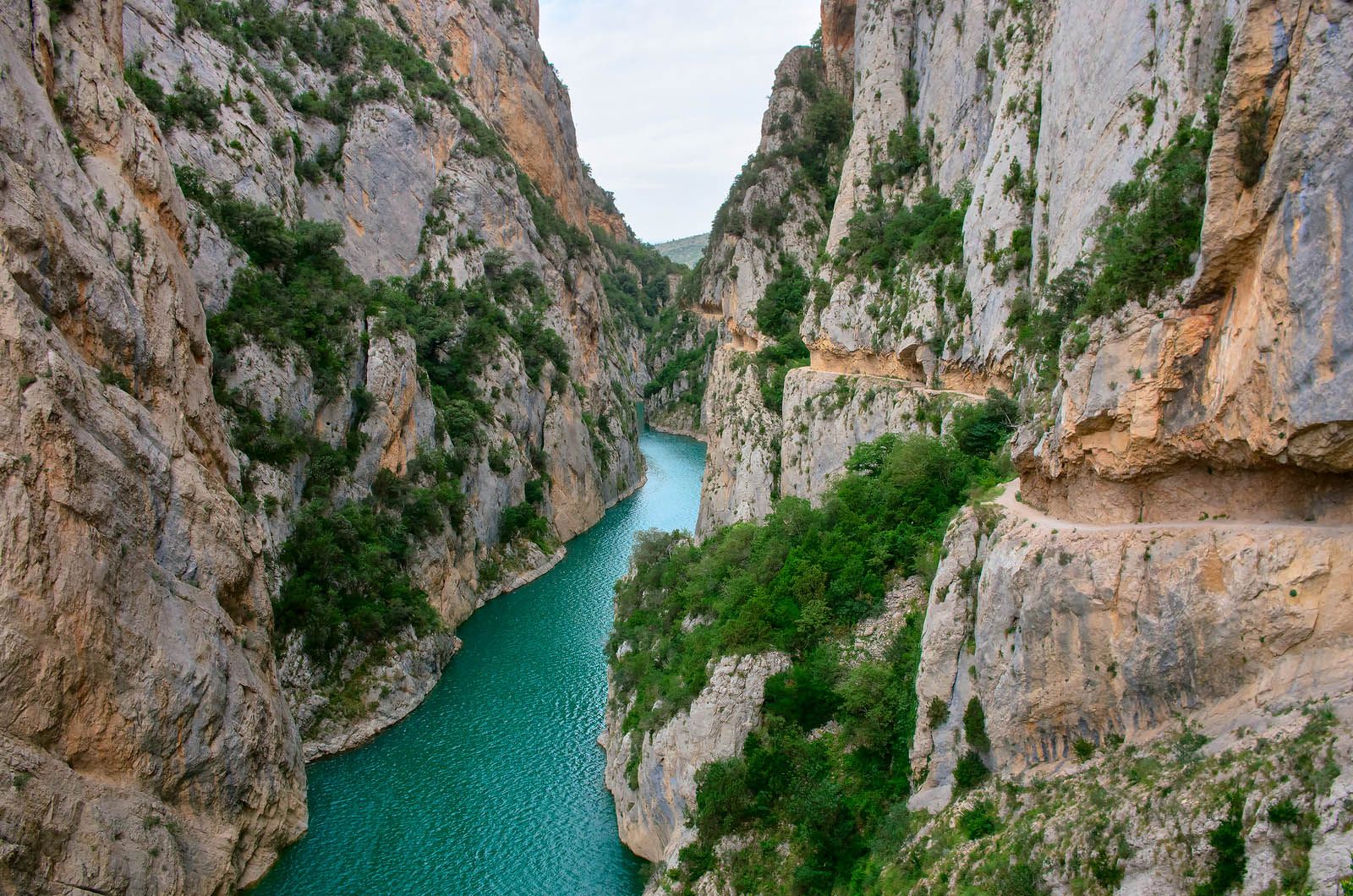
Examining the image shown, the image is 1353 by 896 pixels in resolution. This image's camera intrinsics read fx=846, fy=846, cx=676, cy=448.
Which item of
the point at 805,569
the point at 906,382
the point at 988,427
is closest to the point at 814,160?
the point at 906,382

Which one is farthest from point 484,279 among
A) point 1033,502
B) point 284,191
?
point 1033,502

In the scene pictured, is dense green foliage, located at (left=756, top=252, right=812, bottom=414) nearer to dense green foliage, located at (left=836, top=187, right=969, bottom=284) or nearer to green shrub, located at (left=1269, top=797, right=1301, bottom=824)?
dense green foliage, located at (left=836, top=187, right=969, bottom=284)

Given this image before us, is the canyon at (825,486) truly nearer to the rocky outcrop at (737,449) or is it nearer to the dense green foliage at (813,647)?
the dense green foliage at (813,647)

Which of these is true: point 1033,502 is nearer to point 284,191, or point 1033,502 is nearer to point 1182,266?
point 1182,266

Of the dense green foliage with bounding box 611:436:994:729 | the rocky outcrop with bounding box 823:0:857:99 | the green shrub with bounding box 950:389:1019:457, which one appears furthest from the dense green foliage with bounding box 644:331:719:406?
the green shrub with bounding box 950:389:1019:457

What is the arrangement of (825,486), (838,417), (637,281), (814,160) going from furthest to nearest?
(637,281)
(814,160)
(838,417)
(825,486)

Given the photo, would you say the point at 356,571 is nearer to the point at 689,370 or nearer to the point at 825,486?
the point at 825,486

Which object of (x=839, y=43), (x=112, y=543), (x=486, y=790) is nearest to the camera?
(x=112, y=543)

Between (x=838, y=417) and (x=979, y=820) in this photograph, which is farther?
(x=838, y=417)
